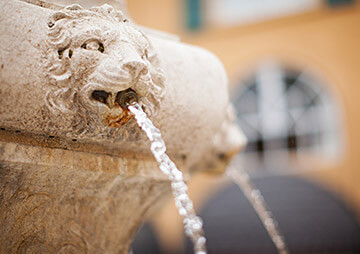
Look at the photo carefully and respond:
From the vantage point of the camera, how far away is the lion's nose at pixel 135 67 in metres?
1.27

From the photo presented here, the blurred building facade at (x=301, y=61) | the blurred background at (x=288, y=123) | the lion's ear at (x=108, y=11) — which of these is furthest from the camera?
the blurred building facade at (x=301, y=61)

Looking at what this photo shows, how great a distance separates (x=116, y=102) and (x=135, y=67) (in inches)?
4.7

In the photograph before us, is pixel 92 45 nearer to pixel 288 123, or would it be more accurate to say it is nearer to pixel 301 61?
pixel 288 123

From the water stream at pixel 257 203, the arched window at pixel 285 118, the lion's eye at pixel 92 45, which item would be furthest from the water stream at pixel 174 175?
the arched window at pixel 285 118

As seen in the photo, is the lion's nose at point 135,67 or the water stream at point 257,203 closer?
the lion's nose at point 135,67

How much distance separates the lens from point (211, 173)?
2.49 meters

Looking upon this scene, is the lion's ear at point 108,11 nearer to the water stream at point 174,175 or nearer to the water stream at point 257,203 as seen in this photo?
the water stream at point 174,175

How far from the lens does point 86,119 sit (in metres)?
1.35

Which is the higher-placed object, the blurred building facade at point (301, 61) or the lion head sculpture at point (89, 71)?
the lion head sculpture at point (89, 71)

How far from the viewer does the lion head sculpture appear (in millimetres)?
1279

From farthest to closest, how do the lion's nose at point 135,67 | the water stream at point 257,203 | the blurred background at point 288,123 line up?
the blurred background at point 288,123, the water stream at point 257,203, the lion's nose at point 135,67

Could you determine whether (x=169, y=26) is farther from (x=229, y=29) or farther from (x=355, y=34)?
(x=355, y=34)

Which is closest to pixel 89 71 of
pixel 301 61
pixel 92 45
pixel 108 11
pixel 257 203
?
pixel 92 45

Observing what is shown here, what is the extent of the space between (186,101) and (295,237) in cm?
→ 498
